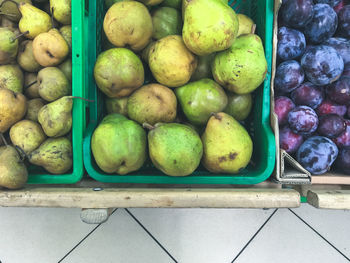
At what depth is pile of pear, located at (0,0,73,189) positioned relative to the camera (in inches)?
31.0

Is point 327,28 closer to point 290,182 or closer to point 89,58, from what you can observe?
point 290,182

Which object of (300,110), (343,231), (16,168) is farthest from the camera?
(343,231)

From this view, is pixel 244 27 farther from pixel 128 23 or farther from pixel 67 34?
pixel 67 34

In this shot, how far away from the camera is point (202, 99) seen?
2.69ft

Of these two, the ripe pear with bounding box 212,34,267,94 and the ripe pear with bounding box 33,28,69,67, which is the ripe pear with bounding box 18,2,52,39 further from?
the ripe pear with bounding box 212,34,267,94

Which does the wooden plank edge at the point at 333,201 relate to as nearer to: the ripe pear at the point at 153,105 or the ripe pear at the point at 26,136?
the ripe pear at the point at 153,105

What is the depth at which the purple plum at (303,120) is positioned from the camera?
853 mm

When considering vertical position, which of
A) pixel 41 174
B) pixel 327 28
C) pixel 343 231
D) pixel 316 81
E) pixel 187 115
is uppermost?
pixel 327 28

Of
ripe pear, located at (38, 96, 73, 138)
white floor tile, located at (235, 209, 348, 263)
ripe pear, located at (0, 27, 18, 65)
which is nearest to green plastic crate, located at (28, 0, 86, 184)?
ripe pear, located at (38, 96, 73, 138)

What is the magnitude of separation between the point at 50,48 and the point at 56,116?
0.73ft

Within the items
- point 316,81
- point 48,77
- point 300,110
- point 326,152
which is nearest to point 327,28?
point 316,81

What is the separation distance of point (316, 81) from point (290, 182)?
0.37 m

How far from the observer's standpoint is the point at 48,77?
2.68ft

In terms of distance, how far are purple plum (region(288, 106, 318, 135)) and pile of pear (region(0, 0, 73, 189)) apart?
2.38 ft
